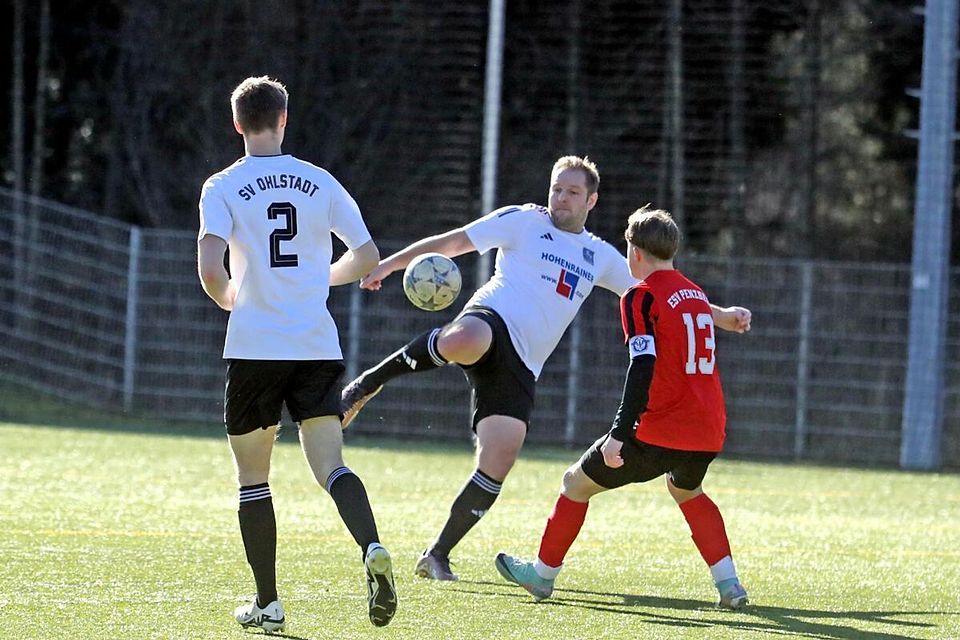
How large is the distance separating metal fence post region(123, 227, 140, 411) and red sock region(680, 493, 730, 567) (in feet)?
32.8

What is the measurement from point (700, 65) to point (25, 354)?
24.0ft

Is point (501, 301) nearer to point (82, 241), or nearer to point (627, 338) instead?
point (627, 338)

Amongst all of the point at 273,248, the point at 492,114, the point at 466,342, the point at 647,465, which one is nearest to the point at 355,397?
the point at 466,342

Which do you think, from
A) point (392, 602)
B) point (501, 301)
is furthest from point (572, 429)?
point (392, 602)

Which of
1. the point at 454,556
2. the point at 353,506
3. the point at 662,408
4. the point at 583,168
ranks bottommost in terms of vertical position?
the point at 454,556

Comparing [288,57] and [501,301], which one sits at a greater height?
[288,57]

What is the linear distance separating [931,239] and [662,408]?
8437 mm

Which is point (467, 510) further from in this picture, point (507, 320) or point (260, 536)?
point (260, 536)

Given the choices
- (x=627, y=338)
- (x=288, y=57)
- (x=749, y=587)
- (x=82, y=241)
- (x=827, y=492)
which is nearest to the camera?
(x=627, y=338)

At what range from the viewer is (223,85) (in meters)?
16.5

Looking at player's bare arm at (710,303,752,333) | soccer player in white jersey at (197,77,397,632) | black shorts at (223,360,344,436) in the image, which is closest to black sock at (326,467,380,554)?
soccer player in white jersey at (197,77,397,632)

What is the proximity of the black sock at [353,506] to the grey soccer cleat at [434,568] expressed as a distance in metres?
1.18

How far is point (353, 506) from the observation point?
479cm

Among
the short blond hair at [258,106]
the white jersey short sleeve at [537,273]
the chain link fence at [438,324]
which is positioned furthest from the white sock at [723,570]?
the chain link fence at [438,324]
